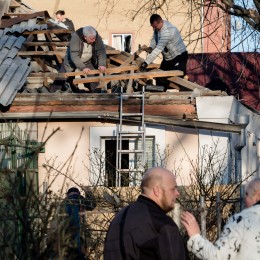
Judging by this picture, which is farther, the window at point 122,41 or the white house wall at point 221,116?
the window at point 122,41

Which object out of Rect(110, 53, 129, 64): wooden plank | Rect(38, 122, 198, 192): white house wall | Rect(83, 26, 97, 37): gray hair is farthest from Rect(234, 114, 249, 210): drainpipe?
Rect(83, 26, 97, 37): gray hair

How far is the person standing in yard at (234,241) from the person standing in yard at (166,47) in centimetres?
1229

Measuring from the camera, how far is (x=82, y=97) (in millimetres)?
21312

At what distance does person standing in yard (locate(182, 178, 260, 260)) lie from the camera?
8.09m

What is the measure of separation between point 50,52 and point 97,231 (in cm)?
947

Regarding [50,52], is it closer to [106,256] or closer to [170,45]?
[170,45]

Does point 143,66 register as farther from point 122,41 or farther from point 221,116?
point 122,41

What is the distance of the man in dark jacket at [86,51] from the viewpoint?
20797 millimetres

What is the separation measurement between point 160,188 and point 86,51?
13103 millimetres

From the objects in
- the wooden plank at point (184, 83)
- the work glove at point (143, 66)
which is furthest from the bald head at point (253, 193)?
the wooden plank at point (184, 83)

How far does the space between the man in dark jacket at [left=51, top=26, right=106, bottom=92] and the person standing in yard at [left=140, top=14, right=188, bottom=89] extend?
2.72 ft

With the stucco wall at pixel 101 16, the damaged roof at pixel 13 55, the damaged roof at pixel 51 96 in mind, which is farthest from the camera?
the stucco wall at pixel 101 16

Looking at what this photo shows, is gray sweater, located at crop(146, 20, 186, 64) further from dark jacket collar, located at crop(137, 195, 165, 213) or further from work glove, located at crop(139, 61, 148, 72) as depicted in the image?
dark jacket collar, located at crop(137, 195, 165, 213)

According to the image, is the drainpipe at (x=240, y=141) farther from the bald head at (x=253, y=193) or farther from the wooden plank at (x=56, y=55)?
the bald head at (x=253, y=193)
